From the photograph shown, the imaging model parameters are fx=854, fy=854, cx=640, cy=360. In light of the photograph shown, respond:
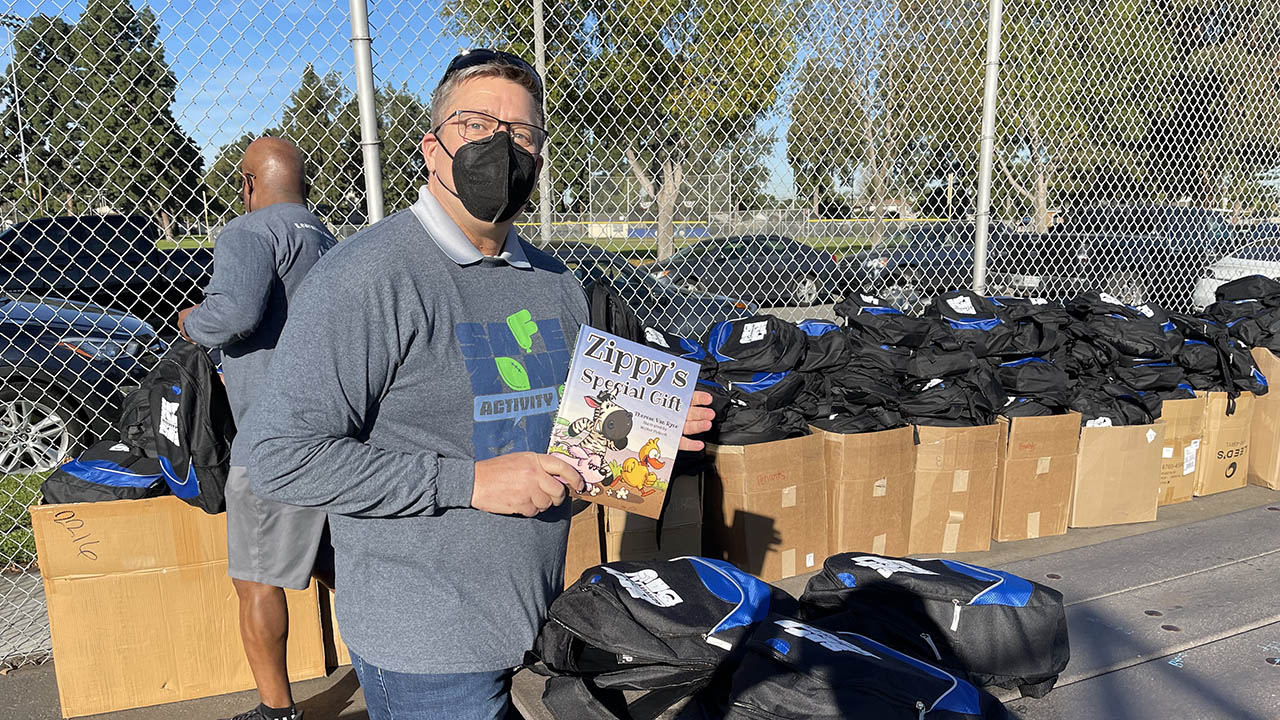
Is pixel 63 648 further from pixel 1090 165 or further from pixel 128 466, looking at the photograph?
pixel 1090 165

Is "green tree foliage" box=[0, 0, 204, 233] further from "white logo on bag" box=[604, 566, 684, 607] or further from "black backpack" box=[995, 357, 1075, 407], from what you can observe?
"black backpack" box=[995, 357, 1075, 407]

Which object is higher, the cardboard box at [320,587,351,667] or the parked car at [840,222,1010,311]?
the parked car at [840,222,1010,311]

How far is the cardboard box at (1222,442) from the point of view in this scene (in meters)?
5.09

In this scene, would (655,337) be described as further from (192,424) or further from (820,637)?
→ (820,637)

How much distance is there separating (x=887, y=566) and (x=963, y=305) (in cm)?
271

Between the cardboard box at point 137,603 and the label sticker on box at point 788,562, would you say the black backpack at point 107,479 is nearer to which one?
the cardboard box at point 137,603

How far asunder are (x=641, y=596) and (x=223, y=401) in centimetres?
180

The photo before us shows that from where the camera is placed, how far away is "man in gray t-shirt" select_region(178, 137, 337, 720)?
8.52 ft

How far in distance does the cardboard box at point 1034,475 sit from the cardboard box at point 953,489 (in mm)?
70

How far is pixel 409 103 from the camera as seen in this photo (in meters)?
3.87

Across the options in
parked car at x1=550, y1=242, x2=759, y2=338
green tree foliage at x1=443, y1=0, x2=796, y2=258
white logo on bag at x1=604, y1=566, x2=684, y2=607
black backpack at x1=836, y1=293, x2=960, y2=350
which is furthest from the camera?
parked car at x1=550, y1=242, x2=759, y2=338

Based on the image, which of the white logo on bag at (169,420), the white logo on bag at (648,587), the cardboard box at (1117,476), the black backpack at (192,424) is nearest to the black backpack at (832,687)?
the white logo on bag at (648,587)

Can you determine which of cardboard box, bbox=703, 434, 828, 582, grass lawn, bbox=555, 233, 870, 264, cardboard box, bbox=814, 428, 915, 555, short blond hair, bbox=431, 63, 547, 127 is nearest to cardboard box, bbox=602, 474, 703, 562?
cardboard box, bbox=703, 434, 828, 582

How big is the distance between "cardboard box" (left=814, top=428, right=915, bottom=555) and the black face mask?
279cm
